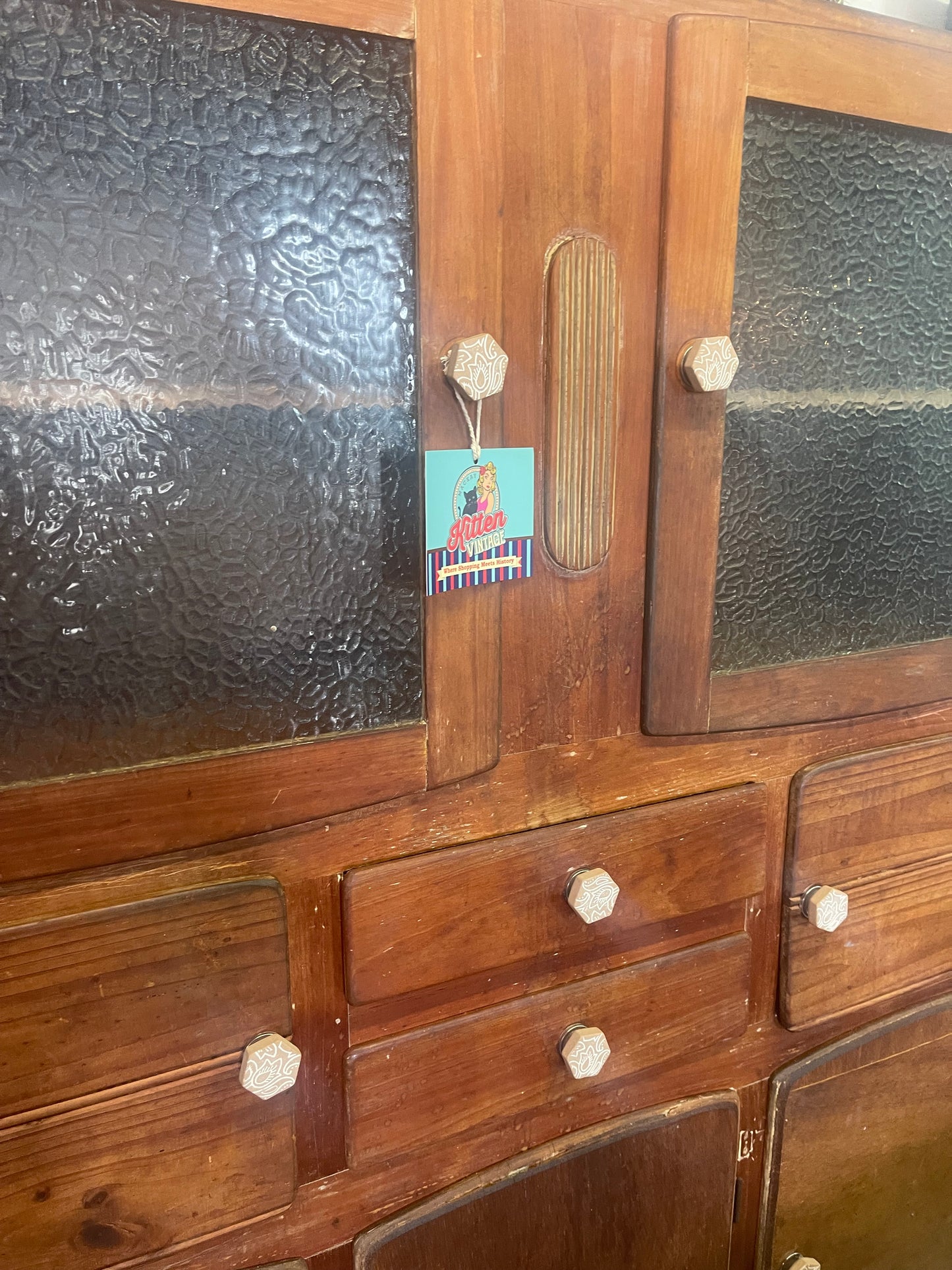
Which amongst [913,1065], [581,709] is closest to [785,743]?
[581,709]

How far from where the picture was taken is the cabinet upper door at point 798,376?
63cm

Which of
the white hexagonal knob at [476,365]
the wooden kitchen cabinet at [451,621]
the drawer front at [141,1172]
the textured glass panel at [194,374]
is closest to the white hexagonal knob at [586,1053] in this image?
the wooden kitchen cabinet at [451,621]

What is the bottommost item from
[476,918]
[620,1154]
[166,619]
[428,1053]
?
[620,1154]

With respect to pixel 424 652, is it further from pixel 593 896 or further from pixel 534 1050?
pixel 534 1050

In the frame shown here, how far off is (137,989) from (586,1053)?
35cm

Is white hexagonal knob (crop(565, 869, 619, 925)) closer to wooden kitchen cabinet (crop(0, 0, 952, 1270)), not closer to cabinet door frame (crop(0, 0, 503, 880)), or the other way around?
wooden kitchen cabinet (crop(0, 0, 952, 1270))

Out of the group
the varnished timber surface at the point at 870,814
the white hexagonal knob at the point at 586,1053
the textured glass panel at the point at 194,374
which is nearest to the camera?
the textured glass panel at the point at 194,374

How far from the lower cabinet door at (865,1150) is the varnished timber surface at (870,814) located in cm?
19

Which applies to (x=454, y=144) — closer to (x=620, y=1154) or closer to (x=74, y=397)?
(x=74, y=397)

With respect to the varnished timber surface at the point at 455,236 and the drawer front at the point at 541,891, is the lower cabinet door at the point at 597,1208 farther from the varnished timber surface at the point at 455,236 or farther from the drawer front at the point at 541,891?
the varnished timber surface at the point at 455,236

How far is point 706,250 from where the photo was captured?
63 cm

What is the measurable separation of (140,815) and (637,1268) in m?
0.64

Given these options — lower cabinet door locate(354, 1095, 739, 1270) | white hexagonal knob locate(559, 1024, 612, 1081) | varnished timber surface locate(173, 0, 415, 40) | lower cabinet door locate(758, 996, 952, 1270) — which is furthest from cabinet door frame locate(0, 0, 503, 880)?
lower cabinet door locate(758, 996, 952, 1270)

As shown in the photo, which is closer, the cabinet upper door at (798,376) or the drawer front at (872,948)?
the cabinet upper door at (798,376)
